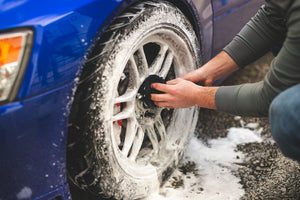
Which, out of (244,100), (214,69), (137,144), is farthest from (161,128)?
(244,100)

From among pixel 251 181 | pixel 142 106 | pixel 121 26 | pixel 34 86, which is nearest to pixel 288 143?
pixel 251 181

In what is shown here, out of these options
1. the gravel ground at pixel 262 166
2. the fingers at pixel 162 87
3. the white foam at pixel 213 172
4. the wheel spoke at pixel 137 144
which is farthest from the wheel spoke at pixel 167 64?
the gravel ground at pixel 262 166

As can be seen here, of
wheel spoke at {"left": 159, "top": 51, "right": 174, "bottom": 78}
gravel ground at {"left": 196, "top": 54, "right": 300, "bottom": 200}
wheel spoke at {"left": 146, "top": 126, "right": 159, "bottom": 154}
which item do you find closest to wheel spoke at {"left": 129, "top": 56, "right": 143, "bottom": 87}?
wheel spoke at {"left": 159, "top": 51, "right": 174, "bottom": 78}

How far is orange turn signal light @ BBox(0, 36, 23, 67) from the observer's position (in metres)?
0.87

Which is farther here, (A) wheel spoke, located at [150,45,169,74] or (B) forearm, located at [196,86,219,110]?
(A) wheel spoke, located at [150,45,169,74]

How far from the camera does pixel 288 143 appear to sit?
1163 millimetres

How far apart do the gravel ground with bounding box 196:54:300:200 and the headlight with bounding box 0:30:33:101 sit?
1.21 m

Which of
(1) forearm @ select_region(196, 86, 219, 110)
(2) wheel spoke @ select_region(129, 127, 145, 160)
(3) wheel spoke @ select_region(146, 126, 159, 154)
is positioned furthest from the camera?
(3) wheel spoke @ select_region(146, 126, 159, 154)

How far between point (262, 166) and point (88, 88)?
118 cm

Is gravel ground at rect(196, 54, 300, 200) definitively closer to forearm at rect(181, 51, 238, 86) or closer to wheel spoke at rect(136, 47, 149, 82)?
forearm at rect(181, 51, 238, 86)

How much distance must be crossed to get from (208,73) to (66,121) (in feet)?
2.82

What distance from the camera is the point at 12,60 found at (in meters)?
0.88

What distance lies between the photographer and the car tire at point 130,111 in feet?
3.69

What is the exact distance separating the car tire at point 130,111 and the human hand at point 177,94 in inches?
3.0
